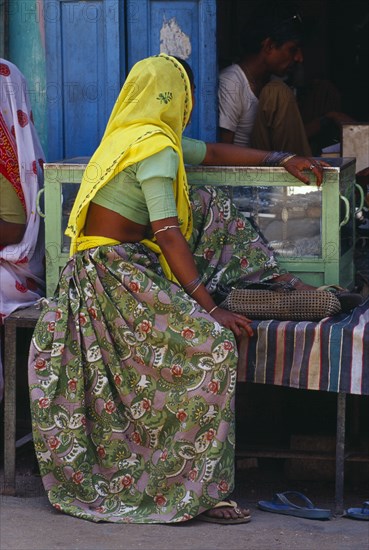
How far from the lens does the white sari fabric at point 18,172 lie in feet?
17.2

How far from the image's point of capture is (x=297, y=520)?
466 centimetres

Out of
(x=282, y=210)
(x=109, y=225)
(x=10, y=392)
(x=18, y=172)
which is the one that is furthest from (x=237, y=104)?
(x=10, y=392)

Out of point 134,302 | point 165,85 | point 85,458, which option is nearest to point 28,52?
point 165,85

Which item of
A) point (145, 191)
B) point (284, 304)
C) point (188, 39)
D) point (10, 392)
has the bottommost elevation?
point (10, 392)

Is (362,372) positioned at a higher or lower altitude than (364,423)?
higher

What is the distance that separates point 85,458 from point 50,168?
4.11ft

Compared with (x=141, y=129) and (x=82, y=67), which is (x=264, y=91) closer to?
(x=82, y=67)

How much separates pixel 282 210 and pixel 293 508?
1.24m

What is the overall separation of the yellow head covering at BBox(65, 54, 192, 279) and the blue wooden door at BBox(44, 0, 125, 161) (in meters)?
0.91

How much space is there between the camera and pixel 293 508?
15.6 ft

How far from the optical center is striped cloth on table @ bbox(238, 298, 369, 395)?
453cm

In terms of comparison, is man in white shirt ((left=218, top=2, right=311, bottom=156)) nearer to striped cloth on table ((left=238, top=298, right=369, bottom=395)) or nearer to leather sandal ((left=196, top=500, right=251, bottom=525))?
striped cloth on table ((left=238, top=298, right=369, bottom=395))

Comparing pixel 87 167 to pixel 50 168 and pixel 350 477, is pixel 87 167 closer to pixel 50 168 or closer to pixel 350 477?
pixel 50 168

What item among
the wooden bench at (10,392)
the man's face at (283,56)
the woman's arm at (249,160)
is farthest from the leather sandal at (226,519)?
the man's face at (283,56)
